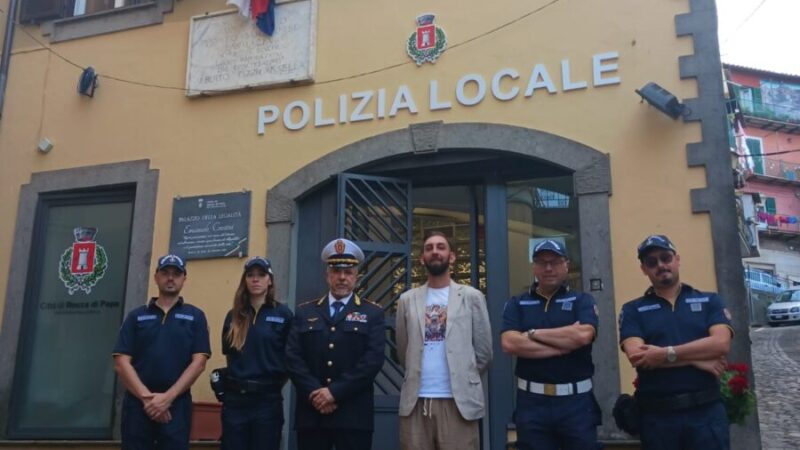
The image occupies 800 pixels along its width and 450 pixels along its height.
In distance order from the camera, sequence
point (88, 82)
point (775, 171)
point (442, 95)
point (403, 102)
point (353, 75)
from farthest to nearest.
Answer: point (775, 171), point (88, 82), point (353, 75), point (403, 102), point (442, 95)

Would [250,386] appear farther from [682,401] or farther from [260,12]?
[260,12]

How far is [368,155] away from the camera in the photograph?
648 cm

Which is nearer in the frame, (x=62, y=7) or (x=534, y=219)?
(x=534, y=219)

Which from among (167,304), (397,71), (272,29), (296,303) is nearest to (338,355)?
(167,304)

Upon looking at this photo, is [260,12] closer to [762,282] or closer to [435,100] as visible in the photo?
[435,100]

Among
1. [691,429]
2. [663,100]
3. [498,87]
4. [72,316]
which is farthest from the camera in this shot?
[72,316]

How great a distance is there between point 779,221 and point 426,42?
30.1 meters

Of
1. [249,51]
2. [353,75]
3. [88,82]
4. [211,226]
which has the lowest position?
[211,226]

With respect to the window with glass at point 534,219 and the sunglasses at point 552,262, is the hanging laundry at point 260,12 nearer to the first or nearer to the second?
the window with glass at point 534,219

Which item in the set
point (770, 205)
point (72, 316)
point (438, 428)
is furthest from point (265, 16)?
point (770, 205)

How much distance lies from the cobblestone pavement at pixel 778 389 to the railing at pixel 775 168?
17.4 meters

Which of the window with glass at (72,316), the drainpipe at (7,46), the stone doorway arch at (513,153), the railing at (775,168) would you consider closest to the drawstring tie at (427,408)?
the stone doorway arch at (513,153)

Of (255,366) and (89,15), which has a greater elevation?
(89,15)

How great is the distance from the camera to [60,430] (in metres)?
6.98
